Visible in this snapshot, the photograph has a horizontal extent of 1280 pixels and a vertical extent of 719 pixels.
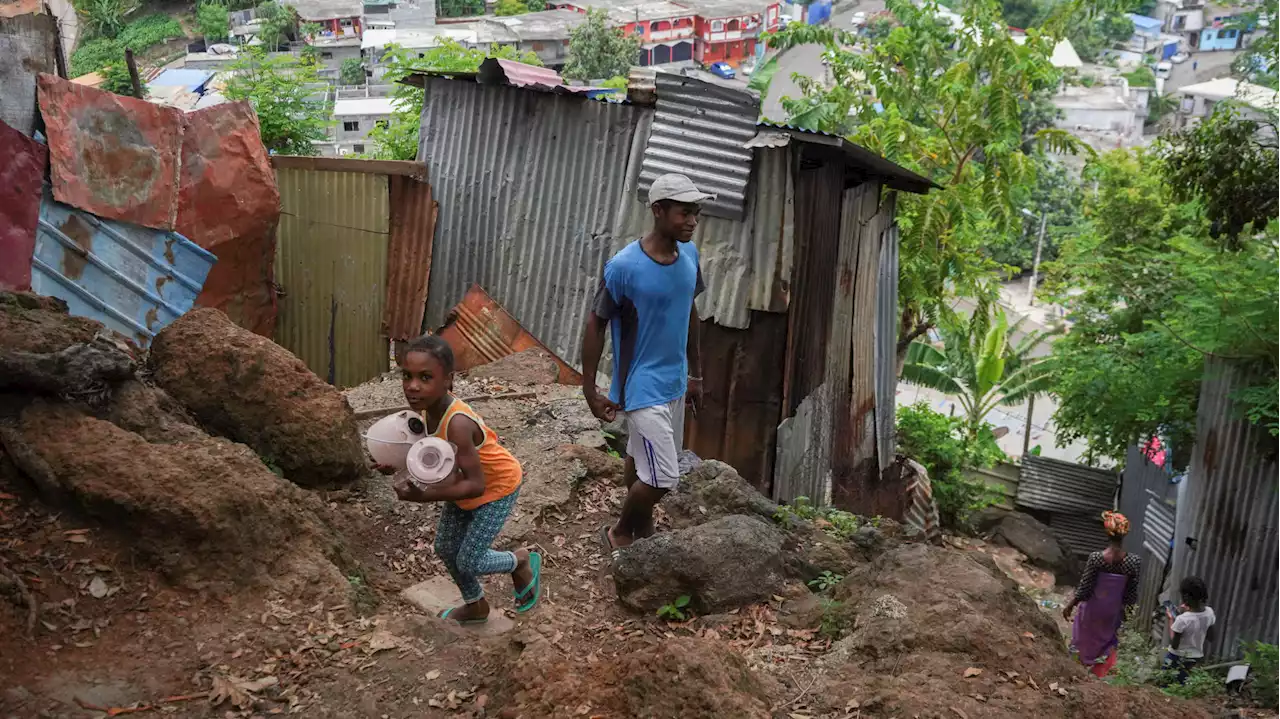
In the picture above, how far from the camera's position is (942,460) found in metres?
15.8

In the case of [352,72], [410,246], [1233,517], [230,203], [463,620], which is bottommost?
[1233,517]

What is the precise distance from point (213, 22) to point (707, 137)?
37.5 meters

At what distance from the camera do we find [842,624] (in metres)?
4.75

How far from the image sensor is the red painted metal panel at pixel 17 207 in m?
6.39

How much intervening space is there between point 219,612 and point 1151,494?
1219 cm

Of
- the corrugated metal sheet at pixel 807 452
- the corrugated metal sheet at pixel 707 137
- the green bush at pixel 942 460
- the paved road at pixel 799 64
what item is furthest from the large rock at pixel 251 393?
the paved road at pixel 799 64

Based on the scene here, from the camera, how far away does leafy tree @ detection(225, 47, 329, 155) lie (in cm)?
1359

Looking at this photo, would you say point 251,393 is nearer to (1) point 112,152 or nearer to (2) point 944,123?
(1) point 112,152

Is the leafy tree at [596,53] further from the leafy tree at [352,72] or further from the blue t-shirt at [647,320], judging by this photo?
the blue t-shirt at [647,320]

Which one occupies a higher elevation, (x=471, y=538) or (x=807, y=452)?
(x=471, y=538)

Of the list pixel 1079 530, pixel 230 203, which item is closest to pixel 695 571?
pixel 230 203

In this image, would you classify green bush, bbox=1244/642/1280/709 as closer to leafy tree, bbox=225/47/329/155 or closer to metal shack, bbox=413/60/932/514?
metal shack, bbox=413/60/932/514

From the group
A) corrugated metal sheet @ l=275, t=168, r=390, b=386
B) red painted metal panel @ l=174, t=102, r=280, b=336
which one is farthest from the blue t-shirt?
corrugated metal sheet @ l=275, t=168, r=390, b=386

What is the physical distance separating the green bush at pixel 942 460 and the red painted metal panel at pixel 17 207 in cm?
1172
